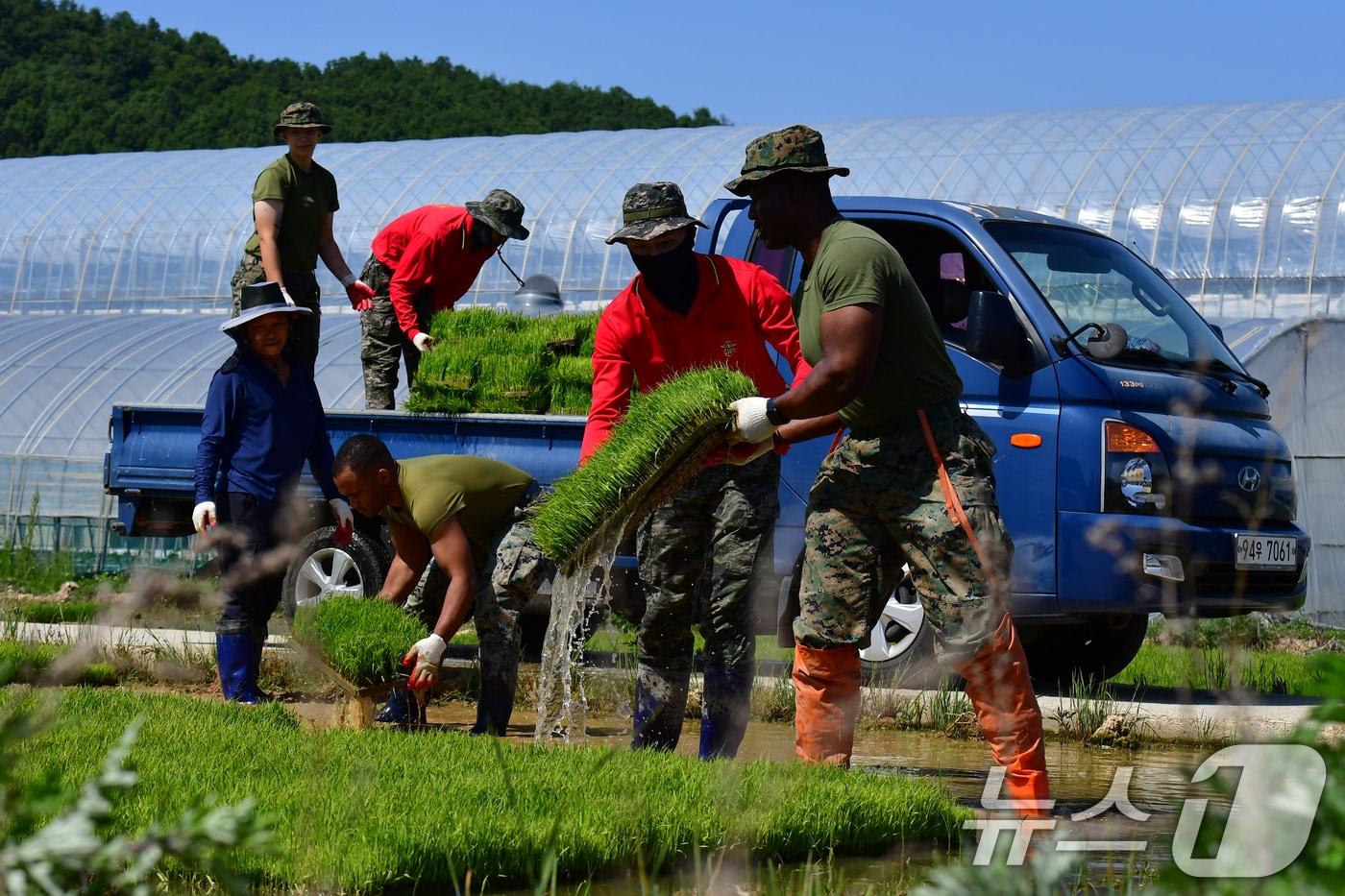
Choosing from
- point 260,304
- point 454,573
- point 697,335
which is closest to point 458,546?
point 454,573

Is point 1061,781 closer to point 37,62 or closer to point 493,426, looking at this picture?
point 493,426

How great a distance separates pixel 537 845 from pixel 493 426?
5423 millimetres

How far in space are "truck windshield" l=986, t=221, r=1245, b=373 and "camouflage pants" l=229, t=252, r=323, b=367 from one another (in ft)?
11.9

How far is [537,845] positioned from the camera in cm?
422

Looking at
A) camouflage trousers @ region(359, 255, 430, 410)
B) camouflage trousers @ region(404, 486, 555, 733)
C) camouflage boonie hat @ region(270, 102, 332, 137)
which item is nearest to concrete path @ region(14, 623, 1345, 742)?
camouflage trousers @ region(404, 486, 555, 733)

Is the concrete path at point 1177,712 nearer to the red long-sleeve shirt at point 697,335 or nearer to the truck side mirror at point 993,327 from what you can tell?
the truck side mirror at point 993,327

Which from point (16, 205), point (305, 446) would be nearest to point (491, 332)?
point (305, 446)

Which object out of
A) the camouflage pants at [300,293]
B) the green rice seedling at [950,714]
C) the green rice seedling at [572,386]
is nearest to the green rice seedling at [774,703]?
the green rice seedling at [950,714]

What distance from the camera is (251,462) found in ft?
25.1

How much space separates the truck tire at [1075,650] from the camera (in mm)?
9383

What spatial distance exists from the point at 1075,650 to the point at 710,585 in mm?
3967

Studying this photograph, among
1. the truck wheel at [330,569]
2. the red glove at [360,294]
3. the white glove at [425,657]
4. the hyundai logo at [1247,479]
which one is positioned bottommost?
the white glove at [425,657]

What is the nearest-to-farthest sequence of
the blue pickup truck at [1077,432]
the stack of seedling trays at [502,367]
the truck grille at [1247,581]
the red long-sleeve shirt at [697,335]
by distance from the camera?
the red long-sleeve shirt at [697,335]
the blue pickup truck at [1077,432]
the truck grille at [1247,581]
the stack of seedling trays at [502,367]

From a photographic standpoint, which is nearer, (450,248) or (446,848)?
(446,848)
